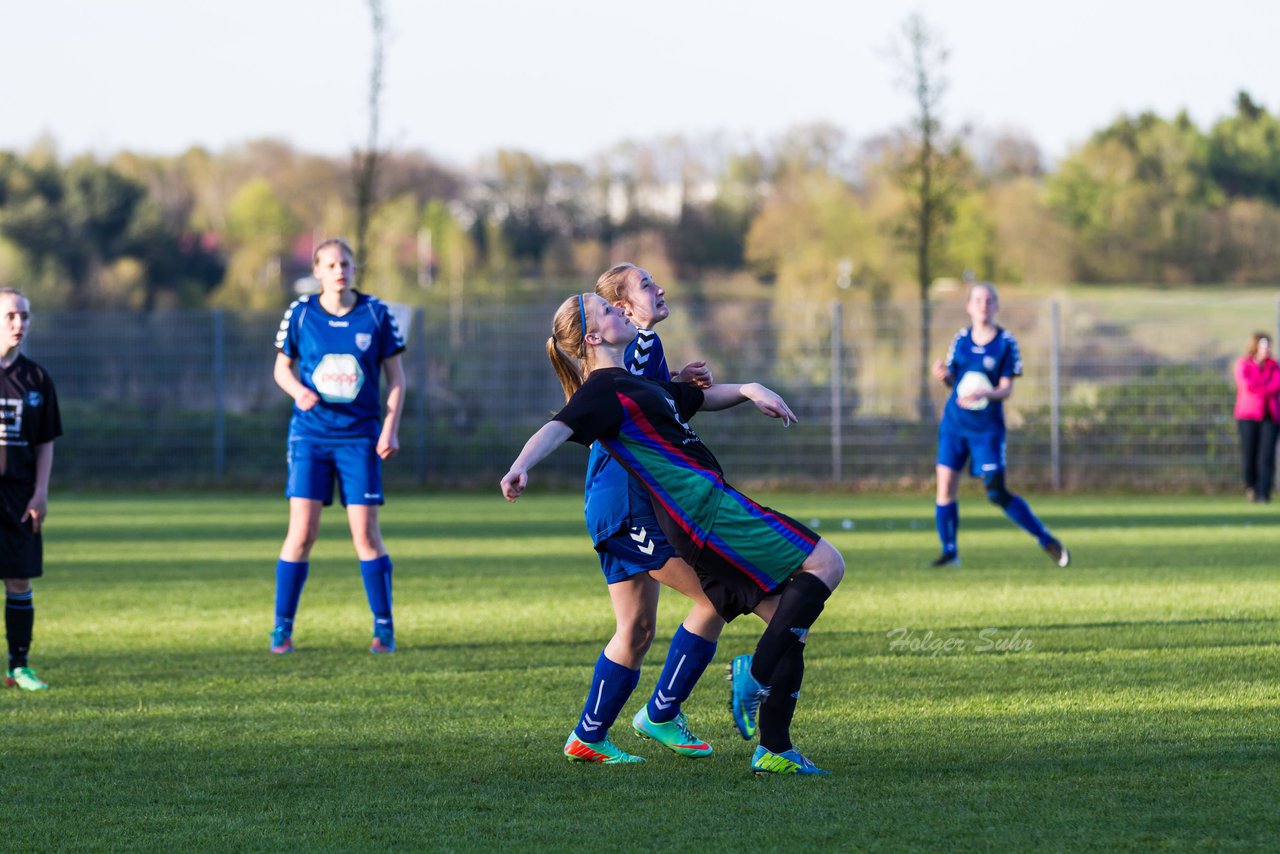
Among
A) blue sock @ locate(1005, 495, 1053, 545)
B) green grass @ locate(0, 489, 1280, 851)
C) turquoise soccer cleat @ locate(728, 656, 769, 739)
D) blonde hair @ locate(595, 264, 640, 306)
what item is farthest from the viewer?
blue sock @ locate(1005, 495, 1053, 545)

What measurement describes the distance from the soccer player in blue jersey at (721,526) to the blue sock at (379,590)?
3.29 m

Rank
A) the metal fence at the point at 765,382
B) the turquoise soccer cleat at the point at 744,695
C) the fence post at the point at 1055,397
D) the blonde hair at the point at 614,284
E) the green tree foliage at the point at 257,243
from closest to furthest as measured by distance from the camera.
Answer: the turquoise soccer cleat at the point at 744,695, the blonde hair at the point at 614,284, the metal fence at the point at 765,382, the fence post at the point at 1055,397, the green tree foliage at the point at 257,243

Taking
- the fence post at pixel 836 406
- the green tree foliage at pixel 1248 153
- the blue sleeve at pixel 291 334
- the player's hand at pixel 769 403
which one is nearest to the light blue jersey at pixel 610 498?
the player's hand at pixel 769 403

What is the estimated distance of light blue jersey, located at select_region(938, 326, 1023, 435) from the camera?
36.9 ft

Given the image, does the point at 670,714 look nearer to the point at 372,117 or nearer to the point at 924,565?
the point at 924,565

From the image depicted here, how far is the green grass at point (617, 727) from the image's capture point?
4.39 meters

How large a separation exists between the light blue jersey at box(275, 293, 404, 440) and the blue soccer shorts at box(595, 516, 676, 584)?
3.06 metres

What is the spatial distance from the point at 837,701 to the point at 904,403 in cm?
1622

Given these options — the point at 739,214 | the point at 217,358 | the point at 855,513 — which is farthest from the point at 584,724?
the point at 739,214

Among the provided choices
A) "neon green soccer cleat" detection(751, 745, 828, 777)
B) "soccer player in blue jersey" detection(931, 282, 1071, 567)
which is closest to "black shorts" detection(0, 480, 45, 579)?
"neon green soccer cleat" detection(751, 745, 828, 777)

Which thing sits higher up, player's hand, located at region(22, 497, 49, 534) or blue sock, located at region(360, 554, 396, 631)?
player's hand, located at region(22, 497, 49, 534)

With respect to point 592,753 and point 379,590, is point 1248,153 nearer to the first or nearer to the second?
point 379,590

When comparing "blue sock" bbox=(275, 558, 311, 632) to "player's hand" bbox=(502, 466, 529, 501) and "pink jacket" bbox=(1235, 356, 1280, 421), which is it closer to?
"player's hand" bbox=(502, 466, 529, 501)

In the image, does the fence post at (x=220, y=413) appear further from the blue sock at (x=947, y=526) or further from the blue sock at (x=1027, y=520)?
the blue sock at (x=1027, y=520)
